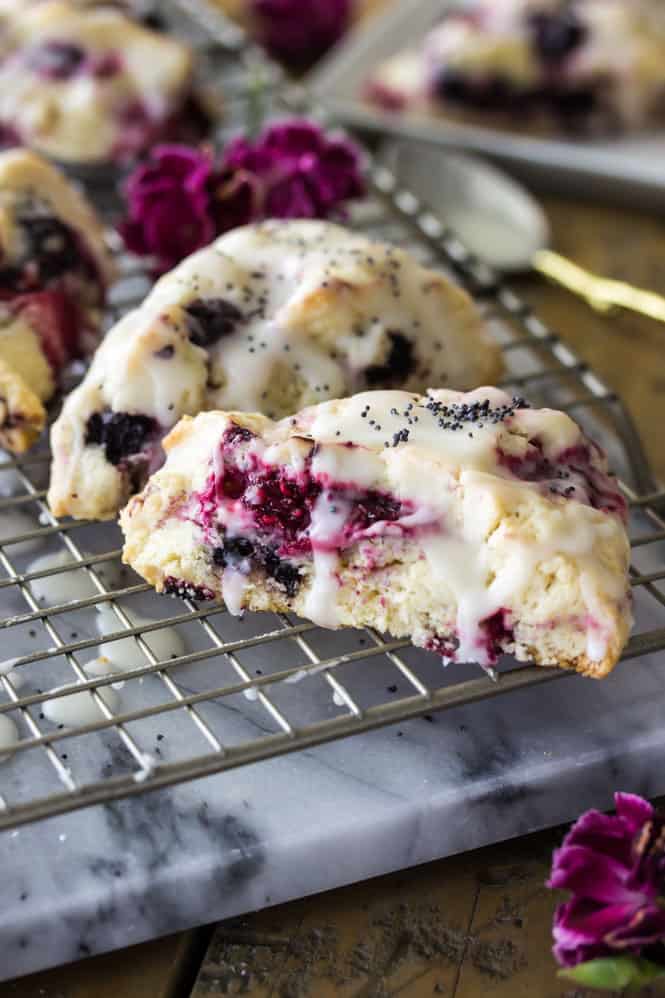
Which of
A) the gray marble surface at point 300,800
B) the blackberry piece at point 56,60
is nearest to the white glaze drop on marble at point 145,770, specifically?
the gray marble surface at point 300,800

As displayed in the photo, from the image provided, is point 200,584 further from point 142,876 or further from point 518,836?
point 518,836

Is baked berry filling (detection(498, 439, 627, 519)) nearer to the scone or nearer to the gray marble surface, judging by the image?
the gray marble surface

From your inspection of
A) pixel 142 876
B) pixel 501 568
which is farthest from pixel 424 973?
pixel 501 568

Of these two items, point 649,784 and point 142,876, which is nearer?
point 142,876

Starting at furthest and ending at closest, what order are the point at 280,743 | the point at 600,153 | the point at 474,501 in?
the point at 600,153
the point at 474,501
the point at 280,743

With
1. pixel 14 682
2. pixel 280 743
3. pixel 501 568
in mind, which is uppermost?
pixel 501 568

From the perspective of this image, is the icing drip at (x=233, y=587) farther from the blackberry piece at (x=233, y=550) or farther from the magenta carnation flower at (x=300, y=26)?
the magenta carnation flower at (x=300, y=26)

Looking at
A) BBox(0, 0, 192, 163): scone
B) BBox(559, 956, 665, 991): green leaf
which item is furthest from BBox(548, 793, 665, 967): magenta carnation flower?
BBox(0, 0, 192, 163): scone
